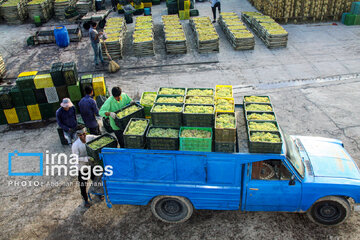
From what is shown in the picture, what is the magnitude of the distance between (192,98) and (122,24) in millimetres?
13196

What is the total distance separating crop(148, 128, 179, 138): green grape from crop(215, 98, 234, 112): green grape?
1.31m

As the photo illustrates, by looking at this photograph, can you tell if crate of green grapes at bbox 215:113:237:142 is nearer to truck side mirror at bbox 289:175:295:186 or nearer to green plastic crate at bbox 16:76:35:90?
truck side mirror at bbox 289:175:295:186

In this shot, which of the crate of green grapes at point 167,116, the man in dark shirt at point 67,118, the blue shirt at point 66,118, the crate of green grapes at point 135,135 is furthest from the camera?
the blue shirt at point 66,118

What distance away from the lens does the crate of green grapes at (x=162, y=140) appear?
6938 millimetres

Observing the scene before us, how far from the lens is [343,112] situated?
1207 centimetres

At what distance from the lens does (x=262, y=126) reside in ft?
24.2

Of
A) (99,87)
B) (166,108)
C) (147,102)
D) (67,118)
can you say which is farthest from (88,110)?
(166,108)

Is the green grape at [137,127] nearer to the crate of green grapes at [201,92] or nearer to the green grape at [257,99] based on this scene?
the crate of green grapes at [201,92]

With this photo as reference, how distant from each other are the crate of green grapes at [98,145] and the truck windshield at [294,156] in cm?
414

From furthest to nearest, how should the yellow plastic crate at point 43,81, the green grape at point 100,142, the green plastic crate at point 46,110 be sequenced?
the green plastic crate at point 46,110, the yellow plastic crate at point 43,81, the green grape at point 100,142

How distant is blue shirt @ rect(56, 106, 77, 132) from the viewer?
31.1 feet

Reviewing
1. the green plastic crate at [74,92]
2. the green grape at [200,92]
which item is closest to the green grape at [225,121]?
the green grape at [200,92]

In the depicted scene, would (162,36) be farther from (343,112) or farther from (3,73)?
(343,112)

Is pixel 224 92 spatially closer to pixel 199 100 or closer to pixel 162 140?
pixel 199 100
